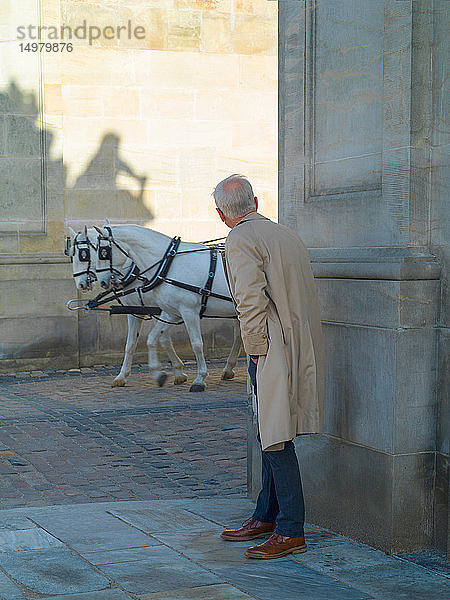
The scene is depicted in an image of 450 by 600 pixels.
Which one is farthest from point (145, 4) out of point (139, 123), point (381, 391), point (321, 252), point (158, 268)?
point (381, 391)

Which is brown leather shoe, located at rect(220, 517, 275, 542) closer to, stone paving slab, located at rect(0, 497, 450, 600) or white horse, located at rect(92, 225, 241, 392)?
stone paving slab, located at rect(0, 497, 450, 600)

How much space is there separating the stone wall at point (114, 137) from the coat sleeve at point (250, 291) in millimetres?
9275

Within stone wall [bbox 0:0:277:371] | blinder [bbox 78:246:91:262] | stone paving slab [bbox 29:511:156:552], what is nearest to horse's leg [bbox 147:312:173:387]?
blinder [bbox 78:246:91:262]

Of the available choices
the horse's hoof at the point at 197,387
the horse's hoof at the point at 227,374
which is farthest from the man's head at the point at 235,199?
the horse's hoof at the point at 227,374

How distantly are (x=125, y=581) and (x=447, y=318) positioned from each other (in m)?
1.97

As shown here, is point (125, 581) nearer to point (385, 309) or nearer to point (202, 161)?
point (385, 309)

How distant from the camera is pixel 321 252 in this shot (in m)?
5.25

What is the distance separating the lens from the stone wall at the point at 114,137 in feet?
43.5

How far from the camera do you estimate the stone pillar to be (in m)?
4.57

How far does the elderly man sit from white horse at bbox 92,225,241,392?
6.36 metres

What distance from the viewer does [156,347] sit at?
11.1 metres

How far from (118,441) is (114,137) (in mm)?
6770

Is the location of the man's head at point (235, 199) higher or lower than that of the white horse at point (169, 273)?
higher

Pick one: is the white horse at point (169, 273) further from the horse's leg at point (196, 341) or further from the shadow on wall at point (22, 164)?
the shadow on wall at point (22, 164)
